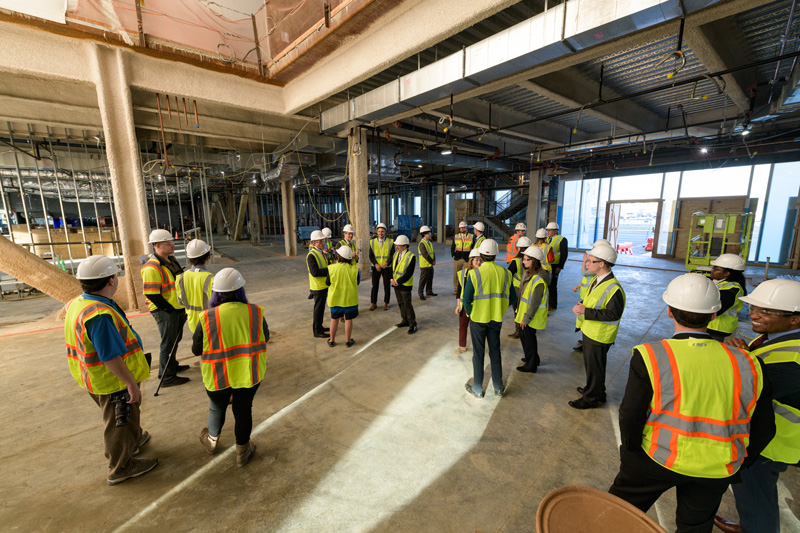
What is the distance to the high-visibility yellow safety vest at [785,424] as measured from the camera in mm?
1729

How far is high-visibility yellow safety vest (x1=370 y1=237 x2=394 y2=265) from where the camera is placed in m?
6.65

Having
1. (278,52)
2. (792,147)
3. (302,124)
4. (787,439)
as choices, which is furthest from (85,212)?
(792,147)

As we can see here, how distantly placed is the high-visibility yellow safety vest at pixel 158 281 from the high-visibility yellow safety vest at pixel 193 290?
0.22m

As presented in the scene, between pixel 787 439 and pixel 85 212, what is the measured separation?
42184 millimetres

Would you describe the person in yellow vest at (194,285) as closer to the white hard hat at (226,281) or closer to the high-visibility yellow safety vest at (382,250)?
the white hard hat at (226,281)

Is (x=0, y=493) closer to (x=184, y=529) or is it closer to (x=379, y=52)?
(x=184, y=529)

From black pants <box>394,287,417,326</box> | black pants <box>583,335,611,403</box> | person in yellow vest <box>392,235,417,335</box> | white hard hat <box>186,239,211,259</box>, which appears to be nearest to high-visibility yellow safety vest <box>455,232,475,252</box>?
person in yellow vest <box>392,235,417,335</box>

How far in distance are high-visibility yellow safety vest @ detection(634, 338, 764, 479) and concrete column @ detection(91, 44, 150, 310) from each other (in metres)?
8.37

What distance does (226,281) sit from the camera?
8.04 ft

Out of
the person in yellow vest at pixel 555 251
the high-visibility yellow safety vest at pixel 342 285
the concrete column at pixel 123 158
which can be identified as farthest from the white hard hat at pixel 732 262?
the concrete column at pixel 123 158

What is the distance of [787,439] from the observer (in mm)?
1749

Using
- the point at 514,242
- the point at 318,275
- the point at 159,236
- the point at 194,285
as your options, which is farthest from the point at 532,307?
the point at 159,236

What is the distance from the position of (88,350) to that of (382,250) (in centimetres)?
490

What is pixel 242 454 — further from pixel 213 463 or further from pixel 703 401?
pixel 703 401
